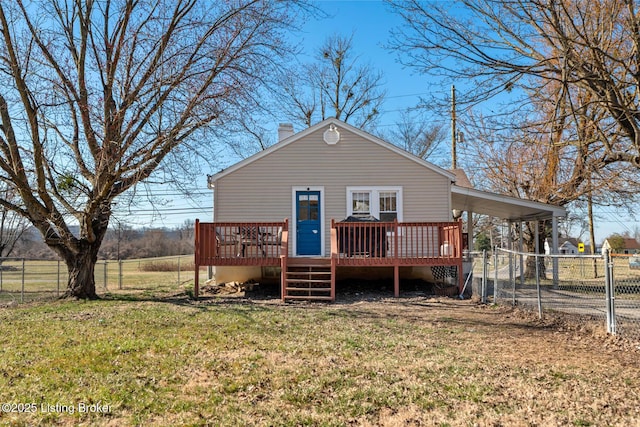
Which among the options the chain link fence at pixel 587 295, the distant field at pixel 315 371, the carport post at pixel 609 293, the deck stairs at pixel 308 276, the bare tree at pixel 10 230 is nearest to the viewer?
the distant field at pixel 315 371

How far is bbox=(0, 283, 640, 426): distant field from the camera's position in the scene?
11.1ft

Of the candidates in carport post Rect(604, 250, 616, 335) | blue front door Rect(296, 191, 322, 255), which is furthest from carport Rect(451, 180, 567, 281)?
carport post Rect(604, 250, 616, 335)

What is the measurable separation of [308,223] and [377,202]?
1946 millimetres

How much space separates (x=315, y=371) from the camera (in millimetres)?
4383

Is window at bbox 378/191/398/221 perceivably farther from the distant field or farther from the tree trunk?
the tree trunk

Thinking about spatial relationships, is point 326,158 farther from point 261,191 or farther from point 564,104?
point 564,104

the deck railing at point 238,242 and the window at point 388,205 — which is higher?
the window at point 388,205

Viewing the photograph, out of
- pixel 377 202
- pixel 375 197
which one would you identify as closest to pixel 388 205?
pixel 377 202

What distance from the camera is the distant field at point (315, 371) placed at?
3391 mm

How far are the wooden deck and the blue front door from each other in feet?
3.48

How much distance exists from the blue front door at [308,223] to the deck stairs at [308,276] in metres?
1.22

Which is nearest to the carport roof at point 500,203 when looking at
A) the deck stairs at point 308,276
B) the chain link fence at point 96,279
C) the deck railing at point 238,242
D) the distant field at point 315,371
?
the deck stairs at point 308,276

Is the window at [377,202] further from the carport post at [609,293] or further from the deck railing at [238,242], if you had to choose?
the carport post at [609,293]

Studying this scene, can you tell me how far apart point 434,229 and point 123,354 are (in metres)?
8.41
